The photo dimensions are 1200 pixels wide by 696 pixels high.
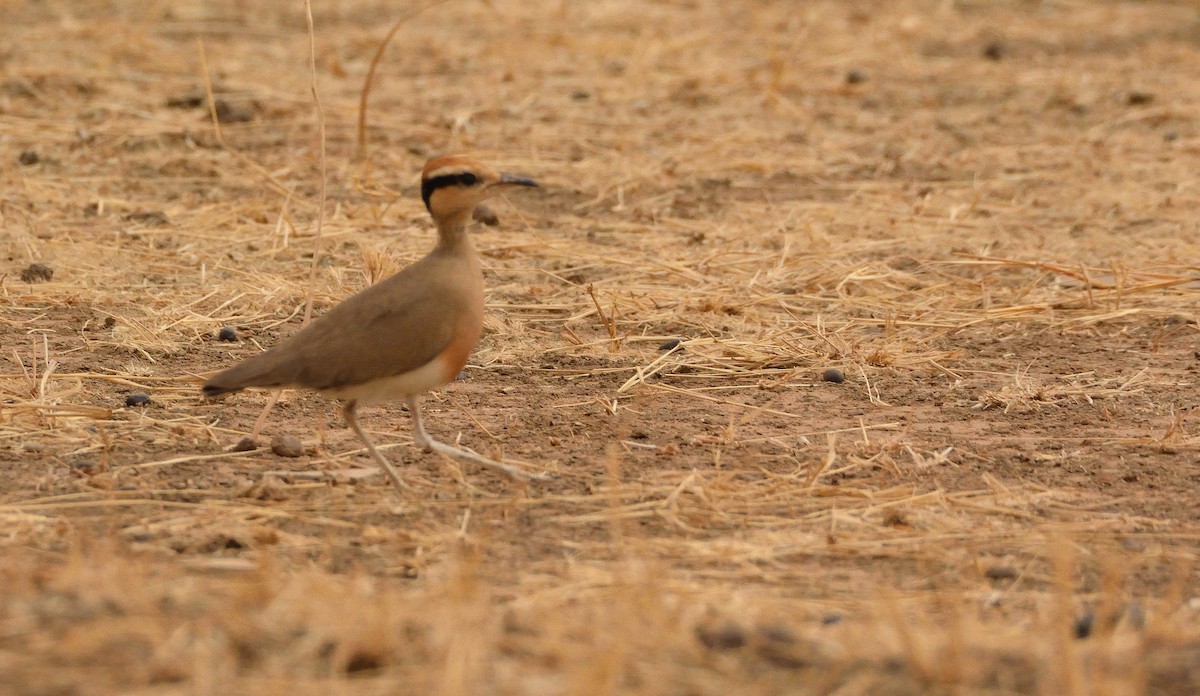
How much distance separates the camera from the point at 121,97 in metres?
10.8

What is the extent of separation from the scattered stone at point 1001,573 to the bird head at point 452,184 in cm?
204

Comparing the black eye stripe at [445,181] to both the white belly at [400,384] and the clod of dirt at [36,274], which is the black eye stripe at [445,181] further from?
the clod of dirt at [36,274]

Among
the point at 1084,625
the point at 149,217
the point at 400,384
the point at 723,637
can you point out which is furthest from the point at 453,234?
the point at 149,217

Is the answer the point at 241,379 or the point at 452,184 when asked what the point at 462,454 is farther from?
the point at 452,184

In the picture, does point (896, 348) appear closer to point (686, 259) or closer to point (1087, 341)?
point (1087, 341)

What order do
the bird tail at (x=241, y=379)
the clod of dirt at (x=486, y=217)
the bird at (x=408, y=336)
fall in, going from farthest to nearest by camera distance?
the clod of dirt at (x=486, y=217) < the bird at (x=408, y=336) < the bird tail at (x=241, y=379)

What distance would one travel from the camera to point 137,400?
607 centimetres

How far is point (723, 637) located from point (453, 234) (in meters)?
2.19

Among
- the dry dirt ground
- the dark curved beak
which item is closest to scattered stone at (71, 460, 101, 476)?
the dry dirt ground

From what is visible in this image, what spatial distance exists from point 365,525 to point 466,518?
32cm

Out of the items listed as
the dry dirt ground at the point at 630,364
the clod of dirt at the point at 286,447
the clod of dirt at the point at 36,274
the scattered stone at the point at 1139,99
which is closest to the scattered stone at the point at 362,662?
the dry dirt ground at the point at 630,364

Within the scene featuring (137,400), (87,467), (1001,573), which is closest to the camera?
(1001,573)

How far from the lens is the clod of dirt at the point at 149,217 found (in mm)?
8570

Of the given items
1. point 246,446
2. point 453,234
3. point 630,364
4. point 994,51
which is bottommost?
point 630,364
